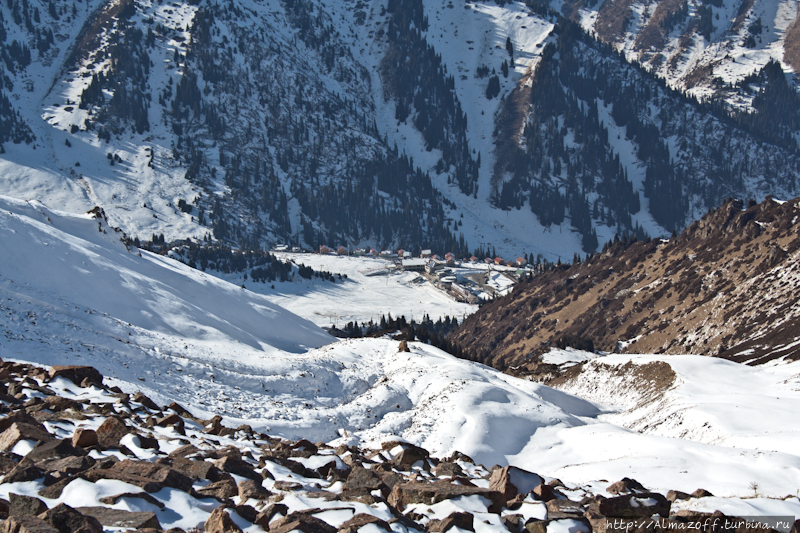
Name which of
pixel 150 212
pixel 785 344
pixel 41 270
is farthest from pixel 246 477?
pixel 150 212

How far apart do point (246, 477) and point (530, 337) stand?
317 feet

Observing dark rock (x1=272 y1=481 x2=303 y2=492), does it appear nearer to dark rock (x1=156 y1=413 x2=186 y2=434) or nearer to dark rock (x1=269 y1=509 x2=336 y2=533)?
dark rock (x1=269 y1=509 x2=336 y2=533)

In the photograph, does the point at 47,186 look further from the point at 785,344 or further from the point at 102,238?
the point at 785,344

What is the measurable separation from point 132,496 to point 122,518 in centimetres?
76

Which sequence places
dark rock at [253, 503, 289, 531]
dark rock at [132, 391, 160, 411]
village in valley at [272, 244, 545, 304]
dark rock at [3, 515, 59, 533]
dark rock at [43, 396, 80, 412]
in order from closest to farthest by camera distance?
dark rock at [3, 515, 59, 533]
dark rock at [253, 503, 289, 531]
dark rock at [43, 396, 80, 412]
dark rock at [132, 391, 160, 411]
village in valley at [272, 244, 545, 304]

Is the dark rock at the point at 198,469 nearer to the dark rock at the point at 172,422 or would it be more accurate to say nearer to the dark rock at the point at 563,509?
the dark rock at the point at 172,422

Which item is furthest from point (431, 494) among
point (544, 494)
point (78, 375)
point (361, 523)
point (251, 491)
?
point (78, 375)

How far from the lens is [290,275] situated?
5886 inches

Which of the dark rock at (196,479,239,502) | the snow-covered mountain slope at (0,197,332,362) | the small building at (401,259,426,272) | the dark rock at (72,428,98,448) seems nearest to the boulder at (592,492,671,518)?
the dark rock at (196,479,239,502)

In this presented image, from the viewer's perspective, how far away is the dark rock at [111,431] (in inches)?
570

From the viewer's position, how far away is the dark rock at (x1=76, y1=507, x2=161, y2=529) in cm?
941

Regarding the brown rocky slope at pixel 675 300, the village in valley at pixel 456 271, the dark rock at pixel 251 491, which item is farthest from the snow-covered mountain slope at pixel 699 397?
the village in valley at pixel 456 271

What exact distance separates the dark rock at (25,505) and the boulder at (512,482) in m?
9.50

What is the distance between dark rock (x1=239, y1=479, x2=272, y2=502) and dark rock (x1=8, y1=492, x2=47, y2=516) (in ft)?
11.7
